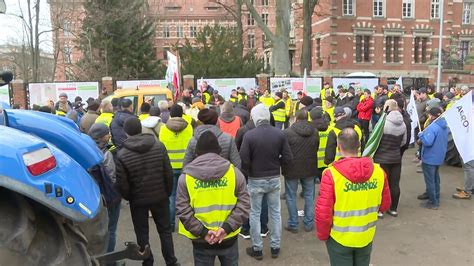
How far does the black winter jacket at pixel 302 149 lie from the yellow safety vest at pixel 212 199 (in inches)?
96.7

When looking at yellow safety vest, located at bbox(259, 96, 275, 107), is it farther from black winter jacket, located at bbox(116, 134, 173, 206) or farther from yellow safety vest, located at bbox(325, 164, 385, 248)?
yellow safety vest, located at bbox(325, 164, 385, 248)

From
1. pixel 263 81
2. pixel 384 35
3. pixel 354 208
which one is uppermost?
pixel 384 35

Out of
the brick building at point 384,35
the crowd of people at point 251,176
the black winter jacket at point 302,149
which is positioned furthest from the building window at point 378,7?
the black winter jacket at point 302,149

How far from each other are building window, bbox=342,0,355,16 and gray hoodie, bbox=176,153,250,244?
4300 cm

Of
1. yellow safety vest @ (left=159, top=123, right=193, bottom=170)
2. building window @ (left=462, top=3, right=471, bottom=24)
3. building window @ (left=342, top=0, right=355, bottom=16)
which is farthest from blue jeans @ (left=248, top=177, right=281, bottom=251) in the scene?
building window @ (left=462, top=3, right=471, bottom=24)

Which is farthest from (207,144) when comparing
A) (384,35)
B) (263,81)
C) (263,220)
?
(384,35)

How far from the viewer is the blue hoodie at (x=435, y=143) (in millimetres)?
6992

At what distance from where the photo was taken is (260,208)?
5363 mm

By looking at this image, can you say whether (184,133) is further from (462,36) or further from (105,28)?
(462,36)

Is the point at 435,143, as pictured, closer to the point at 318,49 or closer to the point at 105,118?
the point at 105,118

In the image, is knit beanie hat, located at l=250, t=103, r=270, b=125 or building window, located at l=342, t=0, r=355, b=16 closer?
knit beanie hat, located at l=250, t=103, r=270, b=125

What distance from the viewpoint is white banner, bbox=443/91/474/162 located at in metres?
6.97

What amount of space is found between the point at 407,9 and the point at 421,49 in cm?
460

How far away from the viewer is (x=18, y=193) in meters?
2.40
